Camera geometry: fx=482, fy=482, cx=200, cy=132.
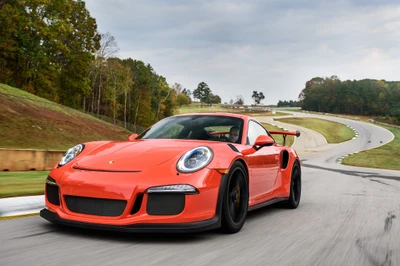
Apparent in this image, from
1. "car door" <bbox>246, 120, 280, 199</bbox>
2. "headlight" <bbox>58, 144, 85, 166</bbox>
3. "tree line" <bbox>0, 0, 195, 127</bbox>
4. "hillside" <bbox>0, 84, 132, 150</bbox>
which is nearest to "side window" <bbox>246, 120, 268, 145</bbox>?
"car door" <bbox>246, 120, 280, 199</bbox>

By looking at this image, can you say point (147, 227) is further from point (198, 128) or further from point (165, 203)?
point (198, 128)

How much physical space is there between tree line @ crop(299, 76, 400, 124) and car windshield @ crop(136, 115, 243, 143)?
152504 mm

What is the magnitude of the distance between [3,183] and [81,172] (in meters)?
4.45

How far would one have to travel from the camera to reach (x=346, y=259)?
12.7ft

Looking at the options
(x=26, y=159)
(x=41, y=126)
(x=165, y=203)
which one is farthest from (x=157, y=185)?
(x=41, y=126)

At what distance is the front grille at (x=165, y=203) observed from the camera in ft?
13.5

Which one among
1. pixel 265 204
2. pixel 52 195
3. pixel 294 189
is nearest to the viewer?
pixel 52 195

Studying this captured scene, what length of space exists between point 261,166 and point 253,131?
0.63 meters

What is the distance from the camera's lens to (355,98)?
164m

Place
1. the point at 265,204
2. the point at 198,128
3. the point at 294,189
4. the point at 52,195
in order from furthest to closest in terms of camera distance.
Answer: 1. the point at 294,189
2. the point at 265,204
3. the point at 198,128
4. the point at 52,195

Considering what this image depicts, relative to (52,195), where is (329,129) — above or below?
below

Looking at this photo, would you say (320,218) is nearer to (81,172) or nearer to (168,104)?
(81,172)

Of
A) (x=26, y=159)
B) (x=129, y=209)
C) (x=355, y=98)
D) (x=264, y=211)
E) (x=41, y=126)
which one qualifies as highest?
(x=355, y=98)

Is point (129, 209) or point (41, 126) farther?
point (41, 126)
